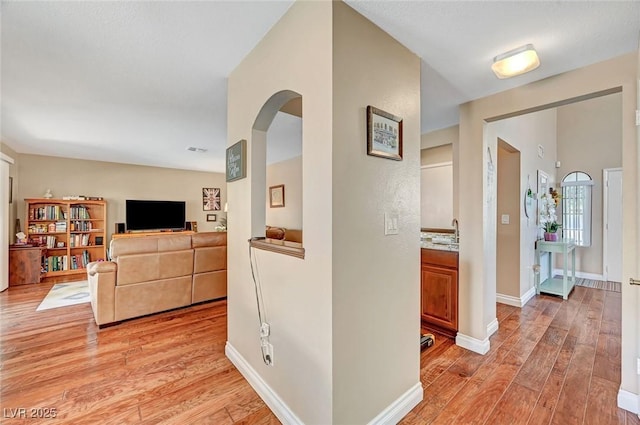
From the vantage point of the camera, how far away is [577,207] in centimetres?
510

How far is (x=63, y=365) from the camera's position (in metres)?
2.22

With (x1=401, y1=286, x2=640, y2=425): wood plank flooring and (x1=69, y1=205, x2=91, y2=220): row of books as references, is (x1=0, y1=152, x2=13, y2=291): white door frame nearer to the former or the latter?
(x1=69, y1=205, x2=91, y2=220): row of books

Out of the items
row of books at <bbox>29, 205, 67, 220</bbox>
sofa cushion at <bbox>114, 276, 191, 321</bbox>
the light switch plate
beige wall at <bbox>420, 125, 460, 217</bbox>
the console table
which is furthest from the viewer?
row of books at <bbox>29, 205, 67, 220</bbox>

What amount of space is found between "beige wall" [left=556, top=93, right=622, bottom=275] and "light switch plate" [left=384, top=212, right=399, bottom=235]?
5330 millimetres

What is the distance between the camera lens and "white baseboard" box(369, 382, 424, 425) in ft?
5.13

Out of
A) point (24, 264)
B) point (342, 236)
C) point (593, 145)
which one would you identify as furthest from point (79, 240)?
point (593, 145)

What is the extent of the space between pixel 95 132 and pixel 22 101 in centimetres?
107

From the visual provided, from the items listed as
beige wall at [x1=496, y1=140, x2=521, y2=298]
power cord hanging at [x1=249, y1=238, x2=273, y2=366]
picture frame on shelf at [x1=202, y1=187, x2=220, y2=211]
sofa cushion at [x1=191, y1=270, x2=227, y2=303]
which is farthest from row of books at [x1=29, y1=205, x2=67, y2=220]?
beige wall at [x1=496, y1=140, x2=521, y2=298]

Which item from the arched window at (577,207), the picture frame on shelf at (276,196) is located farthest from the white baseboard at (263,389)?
the arched window at (577,207)

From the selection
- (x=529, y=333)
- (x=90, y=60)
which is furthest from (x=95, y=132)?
(x=529, y=333)

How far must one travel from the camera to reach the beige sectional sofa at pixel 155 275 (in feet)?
9.72

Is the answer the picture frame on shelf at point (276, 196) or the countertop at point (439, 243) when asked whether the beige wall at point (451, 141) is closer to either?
the countertop at point (439, 243)

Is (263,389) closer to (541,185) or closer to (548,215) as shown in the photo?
(548,215)

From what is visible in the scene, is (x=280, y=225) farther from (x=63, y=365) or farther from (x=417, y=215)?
(x=417, y=215)
